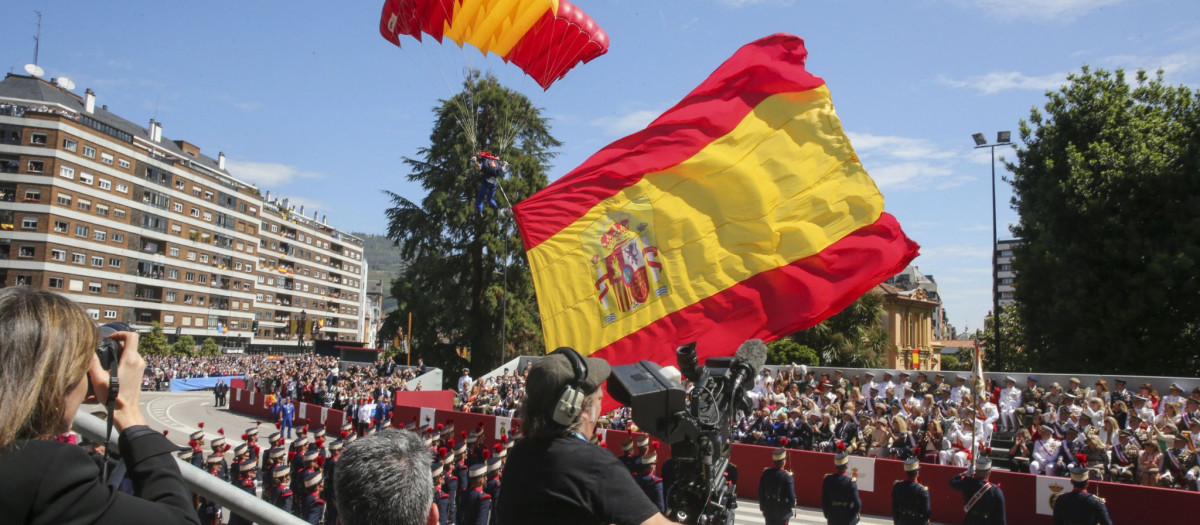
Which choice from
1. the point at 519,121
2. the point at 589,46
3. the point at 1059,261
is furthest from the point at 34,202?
the point at 1059,261

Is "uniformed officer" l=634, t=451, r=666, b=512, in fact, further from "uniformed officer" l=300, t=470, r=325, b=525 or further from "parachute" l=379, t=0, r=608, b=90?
"parachute" l=379, t=0, r=608, b=90

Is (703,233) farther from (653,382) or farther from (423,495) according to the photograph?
(423,495)

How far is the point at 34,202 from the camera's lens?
59625 mm

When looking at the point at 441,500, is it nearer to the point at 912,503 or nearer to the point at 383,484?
the point at 912,503

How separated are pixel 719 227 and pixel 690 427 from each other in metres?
5.89

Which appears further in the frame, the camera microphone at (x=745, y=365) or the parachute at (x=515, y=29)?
the parachute at (x=515, y=29)

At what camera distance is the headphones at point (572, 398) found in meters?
2.43

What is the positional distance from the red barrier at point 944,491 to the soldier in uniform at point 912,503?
7.99ft

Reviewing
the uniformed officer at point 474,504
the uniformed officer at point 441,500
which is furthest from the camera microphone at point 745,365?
the uniformed officer at point 441,500

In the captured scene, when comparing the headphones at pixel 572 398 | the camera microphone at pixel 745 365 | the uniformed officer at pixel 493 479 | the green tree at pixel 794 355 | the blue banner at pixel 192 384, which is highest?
the camera microphone at pixel 745 365

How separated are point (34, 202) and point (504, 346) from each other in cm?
4647

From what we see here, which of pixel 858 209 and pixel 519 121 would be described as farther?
pixel 519 121

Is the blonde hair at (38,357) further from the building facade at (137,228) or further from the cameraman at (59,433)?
the building facade at (137,228)

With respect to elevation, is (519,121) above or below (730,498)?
above
